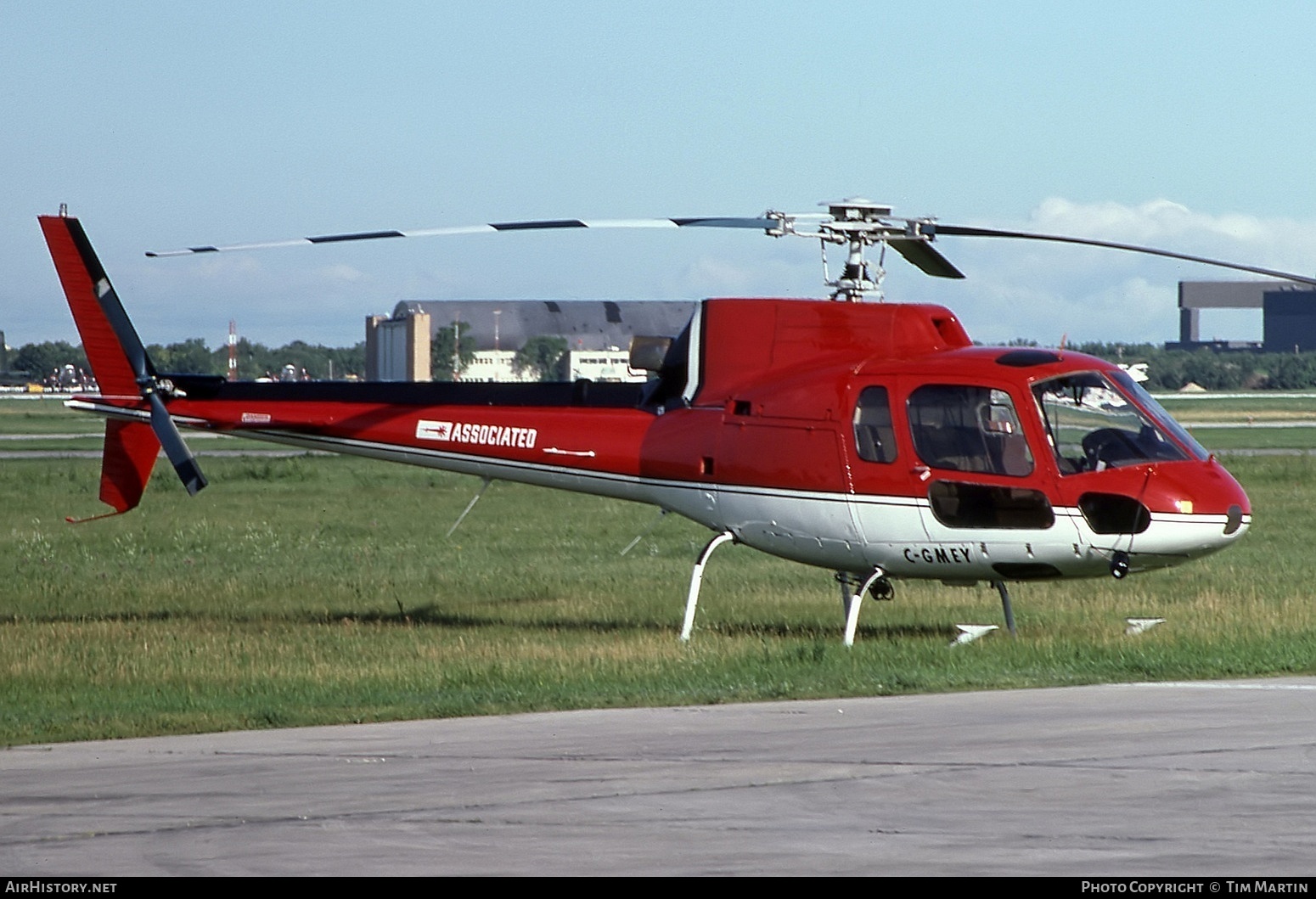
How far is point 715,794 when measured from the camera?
27.8 ft

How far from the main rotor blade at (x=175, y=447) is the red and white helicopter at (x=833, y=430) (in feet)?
0.11

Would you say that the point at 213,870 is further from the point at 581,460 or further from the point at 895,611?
the point at 895,611

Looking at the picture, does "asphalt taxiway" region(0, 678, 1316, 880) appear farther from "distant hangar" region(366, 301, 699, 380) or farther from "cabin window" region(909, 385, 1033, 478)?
"distant hangar" region(366, 301, 699, 380)

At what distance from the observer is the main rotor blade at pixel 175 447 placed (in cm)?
1448

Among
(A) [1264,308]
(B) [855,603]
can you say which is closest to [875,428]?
(B) [855,603]

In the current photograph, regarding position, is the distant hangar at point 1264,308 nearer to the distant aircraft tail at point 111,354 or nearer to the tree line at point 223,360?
the tree line at point 223,360

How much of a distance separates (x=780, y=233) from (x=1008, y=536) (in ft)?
10.3

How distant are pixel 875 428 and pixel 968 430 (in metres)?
0.81

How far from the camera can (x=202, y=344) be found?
94875mm

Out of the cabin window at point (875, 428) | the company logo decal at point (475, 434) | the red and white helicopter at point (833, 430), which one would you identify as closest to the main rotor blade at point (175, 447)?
the red and white helicopter at point (833, 430)

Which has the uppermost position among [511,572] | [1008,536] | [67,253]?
[67,253]

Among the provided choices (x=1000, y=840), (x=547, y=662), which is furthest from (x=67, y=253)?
(x=1000, y=840)
